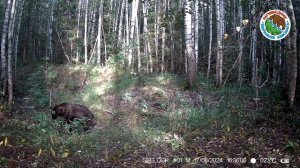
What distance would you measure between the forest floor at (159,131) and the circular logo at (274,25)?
7.93 ft

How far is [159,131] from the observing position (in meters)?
9.34

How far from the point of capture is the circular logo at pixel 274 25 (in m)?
6.82

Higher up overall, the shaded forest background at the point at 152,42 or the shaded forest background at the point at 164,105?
the shaded forest background at the point at 152,42

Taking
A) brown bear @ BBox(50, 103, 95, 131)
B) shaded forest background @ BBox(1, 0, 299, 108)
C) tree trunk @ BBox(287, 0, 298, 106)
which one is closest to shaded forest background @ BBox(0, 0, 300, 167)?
tree trunk @ BBox(287, 0, 298, 106)

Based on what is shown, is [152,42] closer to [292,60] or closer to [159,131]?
[159,131]

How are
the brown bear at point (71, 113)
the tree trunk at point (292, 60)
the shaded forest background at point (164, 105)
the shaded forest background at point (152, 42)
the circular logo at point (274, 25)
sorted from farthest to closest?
the shaded forest background at point (152, 42), the brown bear at point (71, 113), the tree trunk at point (292, 60), the shaded forest background at point (164, 105), the circular logo at point (274, 25)

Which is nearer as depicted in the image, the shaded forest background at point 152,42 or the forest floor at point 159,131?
the forest floor at point 159,131

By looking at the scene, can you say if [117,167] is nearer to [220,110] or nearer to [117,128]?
[117,128]

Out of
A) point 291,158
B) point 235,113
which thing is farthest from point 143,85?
point 291,158

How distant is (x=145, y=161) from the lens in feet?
24.3

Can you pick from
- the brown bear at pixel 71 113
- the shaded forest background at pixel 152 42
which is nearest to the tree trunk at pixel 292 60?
the shaded forest background at pixel 152 42

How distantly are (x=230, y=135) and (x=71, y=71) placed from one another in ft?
39.3

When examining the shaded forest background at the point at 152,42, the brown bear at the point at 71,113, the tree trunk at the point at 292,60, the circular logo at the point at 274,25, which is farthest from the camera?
the shaded forest background at the point at 152,42

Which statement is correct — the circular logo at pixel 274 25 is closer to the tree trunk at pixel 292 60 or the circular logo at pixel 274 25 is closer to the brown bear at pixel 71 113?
the tree trunk at pixel 292 60
